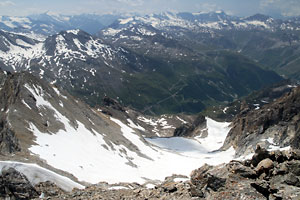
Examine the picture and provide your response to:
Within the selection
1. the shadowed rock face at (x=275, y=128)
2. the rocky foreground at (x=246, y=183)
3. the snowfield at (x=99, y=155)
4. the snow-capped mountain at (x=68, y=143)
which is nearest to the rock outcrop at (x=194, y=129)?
the shadowed rock face at (x=275, y=128)

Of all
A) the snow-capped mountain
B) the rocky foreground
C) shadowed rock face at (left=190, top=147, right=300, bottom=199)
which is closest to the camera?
shadowed rock face at (left=190, top=147, right=300, bottom=199)

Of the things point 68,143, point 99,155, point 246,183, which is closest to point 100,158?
point 99,155

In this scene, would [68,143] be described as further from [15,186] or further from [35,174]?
[15,186]

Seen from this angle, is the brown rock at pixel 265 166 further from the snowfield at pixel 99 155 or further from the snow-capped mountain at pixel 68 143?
the snowfield at pixel 99 155

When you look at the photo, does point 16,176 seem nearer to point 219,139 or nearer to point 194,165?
point 194,165

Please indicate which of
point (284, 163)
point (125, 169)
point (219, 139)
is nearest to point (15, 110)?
point (125, 169)

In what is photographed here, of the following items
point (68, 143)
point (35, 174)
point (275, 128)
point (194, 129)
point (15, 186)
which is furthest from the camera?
point (194, 129)

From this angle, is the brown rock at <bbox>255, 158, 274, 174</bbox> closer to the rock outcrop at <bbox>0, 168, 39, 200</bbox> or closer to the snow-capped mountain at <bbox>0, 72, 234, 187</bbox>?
the rock outcrop at <bbox>0, 168, 39, 200</bbox>

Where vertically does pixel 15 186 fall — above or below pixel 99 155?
above

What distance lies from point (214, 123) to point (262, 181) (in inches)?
5768

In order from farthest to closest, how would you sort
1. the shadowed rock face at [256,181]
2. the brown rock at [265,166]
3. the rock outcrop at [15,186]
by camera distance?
the rock outcrop at [15,186] < the brown rock at [265,166] < the shadowed rock face at [256,181]

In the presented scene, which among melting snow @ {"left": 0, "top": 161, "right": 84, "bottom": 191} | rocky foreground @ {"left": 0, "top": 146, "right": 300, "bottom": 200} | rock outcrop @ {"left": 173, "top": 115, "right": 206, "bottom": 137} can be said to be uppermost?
rocky foreground @ {"left": 0, "top": 146, "right": 300, "bottom": 200}

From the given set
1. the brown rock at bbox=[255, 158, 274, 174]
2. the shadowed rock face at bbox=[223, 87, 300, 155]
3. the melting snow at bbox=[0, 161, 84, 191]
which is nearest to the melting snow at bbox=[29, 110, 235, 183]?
the shadowed rock face at bbox=[223, 87, 300, 155]

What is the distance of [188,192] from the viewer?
21.6 meters
